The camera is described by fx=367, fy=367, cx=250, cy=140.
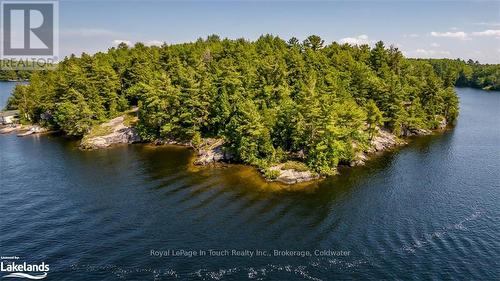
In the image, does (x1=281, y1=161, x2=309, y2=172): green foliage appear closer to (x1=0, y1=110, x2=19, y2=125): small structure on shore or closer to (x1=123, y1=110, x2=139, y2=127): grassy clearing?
(x1=123, y1=110, x2=139, y2=127): grassy clearing

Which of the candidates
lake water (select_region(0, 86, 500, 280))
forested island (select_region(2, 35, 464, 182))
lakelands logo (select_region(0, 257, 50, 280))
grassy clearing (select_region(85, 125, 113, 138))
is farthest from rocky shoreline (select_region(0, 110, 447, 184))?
lakelands logo (select_region(0, 257, 50, 280))

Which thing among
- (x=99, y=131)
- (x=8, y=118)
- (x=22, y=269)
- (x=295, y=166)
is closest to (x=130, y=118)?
(x=99, y=131)

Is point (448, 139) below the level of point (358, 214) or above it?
above

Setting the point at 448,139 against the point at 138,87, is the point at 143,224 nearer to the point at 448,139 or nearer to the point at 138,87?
the point at 138,87

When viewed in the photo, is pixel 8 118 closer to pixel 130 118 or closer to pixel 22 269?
pixel 130 118

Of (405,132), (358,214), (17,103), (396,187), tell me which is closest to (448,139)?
(405,132)

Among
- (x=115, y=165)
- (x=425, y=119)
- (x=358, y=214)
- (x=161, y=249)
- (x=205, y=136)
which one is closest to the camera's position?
(x=161, y=249)

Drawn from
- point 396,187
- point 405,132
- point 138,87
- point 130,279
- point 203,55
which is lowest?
point 130,279
